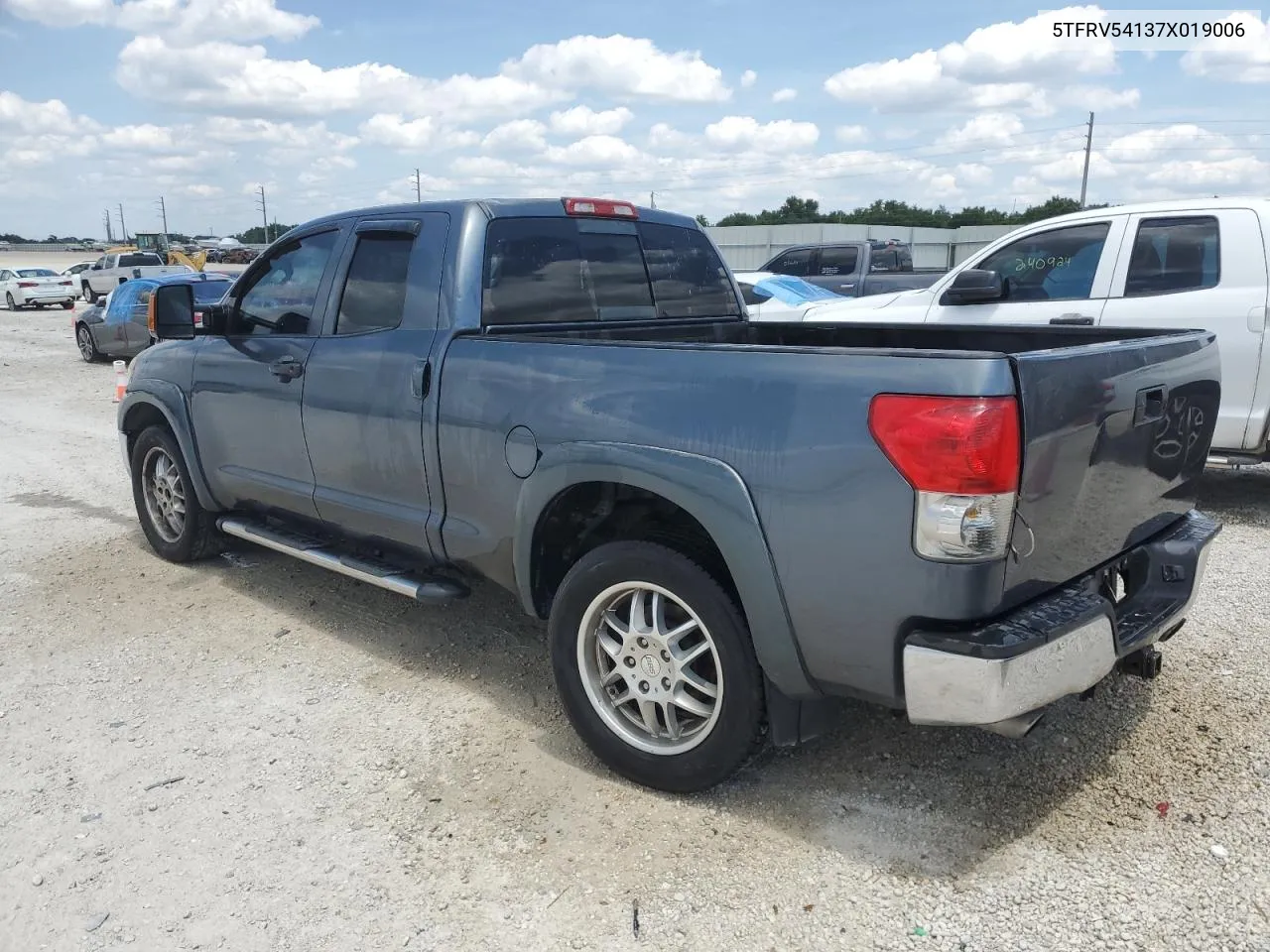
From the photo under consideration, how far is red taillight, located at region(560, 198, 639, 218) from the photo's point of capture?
14.1 feet

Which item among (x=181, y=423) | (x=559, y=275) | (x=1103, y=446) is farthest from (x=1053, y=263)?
(x=181, y=423)

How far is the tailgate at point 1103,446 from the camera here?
258cm

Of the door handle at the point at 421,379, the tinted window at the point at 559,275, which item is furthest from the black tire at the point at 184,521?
the tinted window at the point at 559,275

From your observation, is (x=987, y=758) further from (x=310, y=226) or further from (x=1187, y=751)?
(x=310, y=226)

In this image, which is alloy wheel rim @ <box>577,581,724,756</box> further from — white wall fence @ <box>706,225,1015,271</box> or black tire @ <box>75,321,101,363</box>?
white wall fence @ <box>706,225,1015,271</box>

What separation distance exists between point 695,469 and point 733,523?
0.20 metres

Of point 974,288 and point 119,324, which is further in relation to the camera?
point 119,324

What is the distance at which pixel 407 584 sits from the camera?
13.3ft

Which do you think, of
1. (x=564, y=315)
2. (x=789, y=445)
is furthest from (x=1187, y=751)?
(x=564, y=315)

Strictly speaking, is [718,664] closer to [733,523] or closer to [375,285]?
[733,523]

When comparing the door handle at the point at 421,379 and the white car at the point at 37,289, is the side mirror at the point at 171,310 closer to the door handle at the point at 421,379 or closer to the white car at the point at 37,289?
the door handle at the point at 421,379

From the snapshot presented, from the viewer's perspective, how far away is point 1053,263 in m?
7.00

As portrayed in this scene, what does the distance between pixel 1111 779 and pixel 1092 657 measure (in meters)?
0.81

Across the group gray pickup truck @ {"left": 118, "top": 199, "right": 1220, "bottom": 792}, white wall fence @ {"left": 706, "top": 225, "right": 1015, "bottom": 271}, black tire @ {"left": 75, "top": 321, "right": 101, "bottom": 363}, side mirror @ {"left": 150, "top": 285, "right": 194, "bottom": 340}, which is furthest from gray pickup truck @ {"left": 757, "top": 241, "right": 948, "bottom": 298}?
white wall fence @ {"left": 706, "top": 225, "right": 1015, "bottom": 271}
